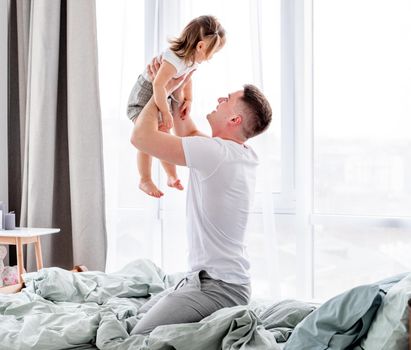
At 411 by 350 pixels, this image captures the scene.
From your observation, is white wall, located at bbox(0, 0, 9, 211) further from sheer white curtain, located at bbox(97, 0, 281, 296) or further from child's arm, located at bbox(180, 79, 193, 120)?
child's arm, located at bbox(180, 79, 193, 120)

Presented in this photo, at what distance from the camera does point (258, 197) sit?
3.02 meters

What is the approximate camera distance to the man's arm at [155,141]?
69.7 inches

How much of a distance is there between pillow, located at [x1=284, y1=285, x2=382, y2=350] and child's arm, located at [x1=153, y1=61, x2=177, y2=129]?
832mm

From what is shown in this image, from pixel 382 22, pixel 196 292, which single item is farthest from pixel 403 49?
pixel 196 292

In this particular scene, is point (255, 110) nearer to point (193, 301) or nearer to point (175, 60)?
point (175, 60)

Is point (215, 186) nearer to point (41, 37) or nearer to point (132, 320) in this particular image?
point (132, 320)

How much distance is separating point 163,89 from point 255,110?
1.05 ft

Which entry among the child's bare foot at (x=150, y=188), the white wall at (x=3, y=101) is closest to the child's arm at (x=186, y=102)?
the child's bare foot at (x=150, y=188)

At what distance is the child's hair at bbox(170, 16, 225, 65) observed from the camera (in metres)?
1.99

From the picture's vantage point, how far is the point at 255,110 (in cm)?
191

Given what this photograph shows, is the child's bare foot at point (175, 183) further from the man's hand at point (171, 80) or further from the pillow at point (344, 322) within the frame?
the pillow at point (344, 322)

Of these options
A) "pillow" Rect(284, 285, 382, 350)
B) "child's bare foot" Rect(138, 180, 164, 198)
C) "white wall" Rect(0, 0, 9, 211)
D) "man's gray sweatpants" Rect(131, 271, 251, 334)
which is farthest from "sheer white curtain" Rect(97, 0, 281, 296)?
"pillow" Rect(284, 285, 382, 350)

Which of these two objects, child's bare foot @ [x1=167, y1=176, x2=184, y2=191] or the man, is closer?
the man

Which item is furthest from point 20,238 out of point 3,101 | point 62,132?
point 3,101
